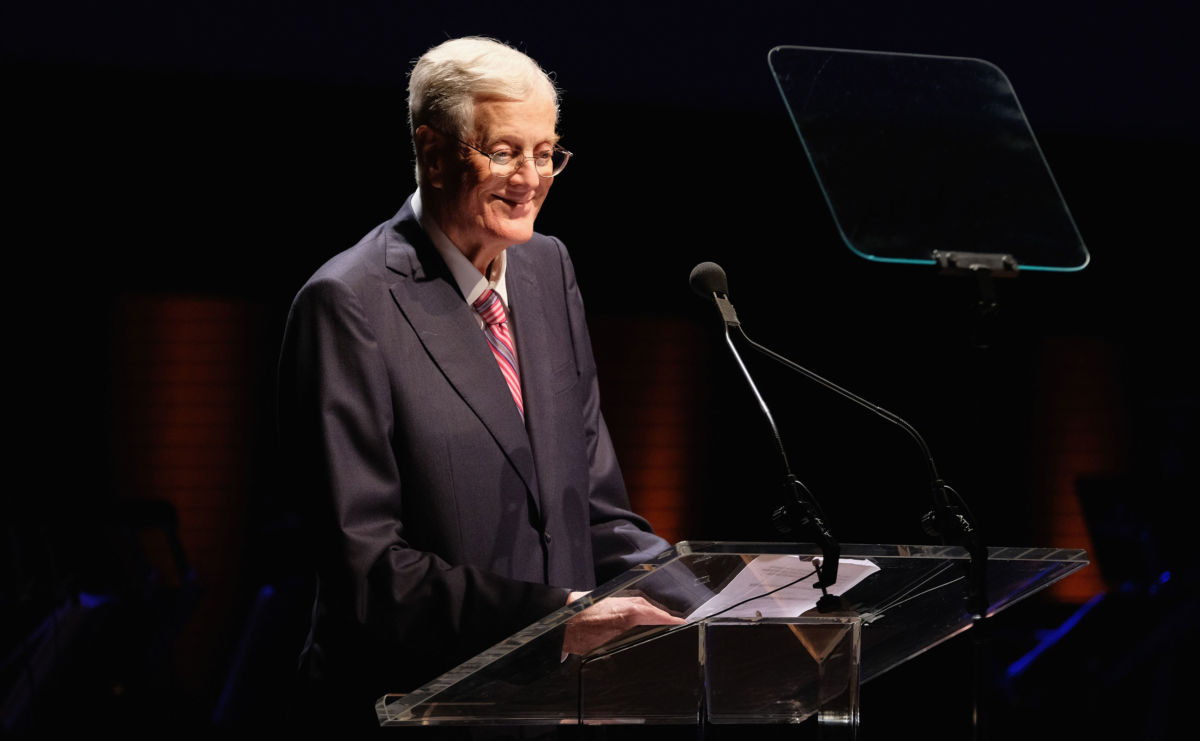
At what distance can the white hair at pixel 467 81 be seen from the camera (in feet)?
5.12

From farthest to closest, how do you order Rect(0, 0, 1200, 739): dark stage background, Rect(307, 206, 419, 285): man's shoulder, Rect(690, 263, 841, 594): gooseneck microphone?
Rect(0, 0, 1200, 739): dark stage background
Rect(307, 206, 419, 285): man's shoulder
Rect(690, 263, 841, 594): gooseneck microphone

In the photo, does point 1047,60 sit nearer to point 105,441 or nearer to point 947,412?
point 947,412

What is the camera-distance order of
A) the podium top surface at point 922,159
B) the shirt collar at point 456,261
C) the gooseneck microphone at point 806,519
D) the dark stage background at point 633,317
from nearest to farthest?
the gooseneck microphone at point 806,519
the podium top surface at point 922,159
the shirt collar at point 456,261
the dark stage background at point 633,317

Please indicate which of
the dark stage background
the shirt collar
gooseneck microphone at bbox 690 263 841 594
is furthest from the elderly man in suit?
the dark stage background

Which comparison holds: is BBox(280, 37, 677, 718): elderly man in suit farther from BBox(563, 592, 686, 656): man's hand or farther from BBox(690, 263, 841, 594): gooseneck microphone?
BBox(690, 263, 841, 594): gooseneck microphone

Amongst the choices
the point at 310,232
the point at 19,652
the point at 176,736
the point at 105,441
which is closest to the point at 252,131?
the point at 310,232

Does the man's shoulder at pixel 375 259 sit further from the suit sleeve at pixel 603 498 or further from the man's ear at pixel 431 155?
the suit sleeve at pixel 603 498

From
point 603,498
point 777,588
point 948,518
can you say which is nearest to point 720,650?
point 777,588

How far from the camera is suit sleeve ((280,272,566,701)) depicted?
137 cm

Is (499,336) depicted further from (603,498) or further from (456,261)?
(603,498)

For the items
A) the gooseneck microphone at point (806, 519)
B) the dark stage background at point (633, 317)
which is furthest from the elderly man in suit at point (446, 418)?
the dark stage background at point (633, 317)

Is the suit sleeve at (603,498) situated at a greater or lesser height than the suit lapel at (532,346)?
lesser

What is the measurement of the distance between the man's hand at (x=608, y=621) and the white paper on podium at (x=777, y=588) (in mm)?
46

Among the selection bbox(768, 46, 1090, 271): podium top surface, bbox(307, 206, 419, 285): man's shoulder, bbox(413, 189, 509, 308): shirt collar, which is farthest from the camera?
bbox(413, 189, 509, 308): shirt collar
